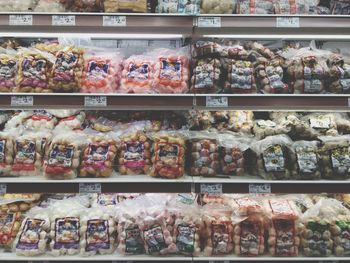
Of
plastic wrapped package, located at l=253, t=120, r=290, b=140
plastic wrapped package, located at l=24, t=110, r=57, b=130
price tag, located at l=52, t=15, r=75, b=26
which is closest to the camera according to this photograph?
price tag, located at l=52, t=15, r=75, b=26

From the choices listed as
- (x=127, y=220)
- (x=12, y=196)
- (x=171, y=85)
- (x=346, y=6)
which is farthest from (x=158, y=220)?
(x=346, y=6)

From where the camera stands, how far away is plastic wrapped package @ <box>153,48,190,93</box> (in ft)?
7.43

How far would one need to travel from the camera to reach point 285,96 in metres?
2.13

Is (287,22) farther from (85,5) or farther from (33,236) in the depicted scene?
(33,236)

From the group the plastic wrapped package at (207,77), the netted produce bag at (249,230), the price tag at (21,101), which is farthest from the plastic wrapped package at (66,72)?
the netted produce bag at (249,230)

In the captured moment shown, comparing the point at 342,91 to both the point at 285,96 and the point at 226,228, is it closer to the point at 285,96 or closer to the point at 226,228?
the point at 285,96

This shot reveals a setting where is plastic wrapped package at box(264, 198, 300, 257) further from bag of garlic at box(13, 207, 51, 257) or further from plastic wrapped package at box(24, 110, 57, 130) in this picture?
plastic wrapped package at box(24, 110, 57, 130)

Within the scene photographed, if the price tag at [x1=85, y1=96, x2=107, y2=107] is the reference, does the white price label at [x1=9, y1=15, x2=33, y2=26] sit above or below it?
above

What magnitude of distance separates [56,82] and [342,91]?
1639 mm

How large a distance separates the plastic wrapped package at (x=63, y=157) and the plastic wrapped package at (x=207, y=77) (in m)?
0.74

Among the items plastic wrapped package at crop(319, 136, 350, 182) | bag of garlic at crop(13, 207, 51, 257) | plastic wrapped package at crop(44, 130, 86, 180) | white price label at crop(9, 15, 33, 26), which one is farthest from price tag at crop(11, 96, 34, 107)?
plastic wrapped package at crop(319, 136, 350, 182)

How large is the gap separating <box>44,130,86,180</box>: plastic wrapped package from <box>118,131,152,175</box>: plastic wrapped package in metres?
0.24

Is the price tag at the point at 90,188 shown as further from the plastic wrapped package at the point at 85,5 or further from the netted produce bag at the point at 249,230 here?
the plastic wrapped package at the point at 85,5

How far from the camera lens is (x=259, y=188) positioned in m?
2.12
